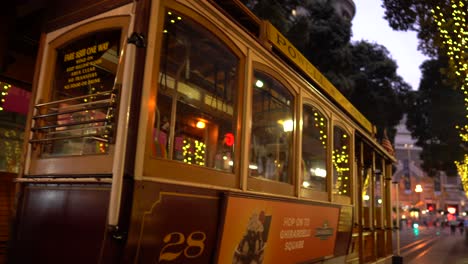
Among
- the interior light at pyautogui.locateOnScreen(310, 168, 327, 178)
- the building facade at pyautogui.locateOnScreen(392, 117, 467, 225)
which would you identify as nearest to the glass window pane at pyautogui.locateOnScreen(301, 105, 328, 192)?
the interior light at pyautogui.locateOnScreen(310, 168, 327, 178)

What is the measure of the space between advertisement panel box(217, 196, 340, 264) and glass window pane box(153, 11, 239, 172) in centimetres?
42

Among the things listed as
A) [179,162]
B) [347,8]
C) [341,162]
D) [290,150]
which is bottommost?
[179,162]

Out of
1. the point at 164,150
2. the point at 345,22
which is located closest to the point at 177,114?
the point at 164,150

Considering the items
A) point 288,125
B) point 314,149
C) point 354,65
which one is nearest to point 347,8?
point 354,65

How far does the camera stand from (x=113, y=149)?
2682mm

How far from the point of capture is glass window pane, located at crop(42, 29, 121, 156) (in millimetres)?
2988

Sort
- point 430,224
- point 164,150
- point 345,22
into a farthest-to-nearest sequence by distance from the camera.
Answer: point 430,224
point 345,22
point 164,150

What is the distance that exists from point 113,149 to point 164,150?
0.34m

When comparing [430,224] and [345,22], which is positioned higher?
[345,22]

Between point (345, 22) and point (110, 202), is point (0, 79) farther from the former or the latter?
point (345, 22)

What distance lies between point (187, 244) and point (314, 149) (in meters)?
2.60

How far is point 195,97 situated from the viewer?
10.8ft

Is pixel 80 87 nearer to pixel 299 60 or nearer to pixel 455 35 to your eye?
pixel 299 60

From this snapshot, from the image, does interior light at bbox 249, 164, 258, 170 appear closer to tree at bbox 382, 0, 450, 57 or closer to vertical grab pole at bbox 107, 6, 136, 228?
vertical grab pole at bbox 107, 6, 136, 228
